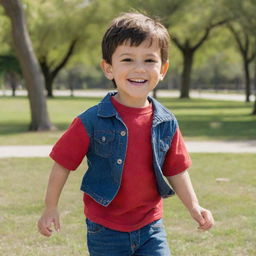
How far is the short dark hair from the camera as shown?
2.90 m

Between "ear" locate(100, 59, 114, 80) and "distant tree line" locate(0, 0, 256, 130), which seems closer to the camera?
"ear" locate(100, 59, 114, 80)

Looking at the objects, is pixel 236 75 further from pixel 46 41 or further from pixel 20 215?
pixel 20 215

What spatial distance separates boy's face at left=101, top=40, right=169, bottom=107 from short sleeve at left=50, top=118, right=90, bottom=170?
31 cm

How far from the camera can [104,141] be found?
117 inches

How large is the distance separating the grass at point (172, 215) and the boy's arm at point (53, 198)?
5.66ft

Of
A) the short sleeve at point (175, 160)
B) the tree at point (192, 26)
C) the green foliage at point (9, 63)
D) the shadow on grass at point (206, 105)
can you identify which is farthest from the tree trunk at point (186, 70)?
the short sleeve at point (175, 160)

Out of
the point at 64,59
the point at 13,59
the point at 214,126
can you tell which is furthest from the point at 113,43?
the point at 13,59

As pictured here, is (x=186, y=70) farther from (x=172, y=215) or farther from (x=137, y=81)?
(x=137, y=81)

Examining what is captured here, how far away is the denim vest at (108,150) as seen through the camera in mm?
2939

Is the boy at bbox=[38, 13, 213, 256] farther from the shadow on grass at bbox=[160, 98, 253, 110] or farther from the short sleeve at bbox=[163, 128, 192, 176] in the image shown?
the shadow on grass at bbox=[160, 98, 253, 110]

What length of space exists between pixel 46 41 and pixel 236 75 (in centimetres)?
4629

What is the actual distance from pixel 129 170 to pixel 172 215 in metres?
2.97

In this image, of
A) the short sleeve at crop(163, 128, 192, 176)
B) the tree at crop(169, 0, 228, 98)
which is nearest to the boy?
the short sleeve at crop(163, 128, 192, 176)

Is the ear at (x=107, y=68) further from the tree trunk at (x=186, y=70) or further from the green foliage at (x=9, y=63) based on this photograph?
the green foliage at (x=9, y=63)
